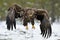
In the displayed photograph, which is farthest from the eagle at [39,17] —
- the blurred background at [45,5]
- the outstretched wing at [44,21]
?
the blurred background at [45,5]

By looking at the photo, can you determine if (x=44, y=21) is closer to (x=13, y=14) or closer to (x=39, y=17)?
(x=39, y=17)

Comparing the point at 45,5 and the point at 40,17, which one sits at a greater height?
the point at 45,5

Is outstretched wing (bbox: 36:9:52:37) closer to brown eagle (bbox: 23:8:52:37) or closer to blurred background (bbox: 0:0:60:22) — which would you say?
brown eagle (bbox: 23:8:52:37)

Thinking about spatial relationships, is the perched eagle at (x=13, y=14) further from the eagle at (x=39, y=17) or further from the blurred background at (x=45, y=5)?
the blurred background at (x=45, y=5)

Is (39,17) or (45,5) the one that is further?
(45,5)

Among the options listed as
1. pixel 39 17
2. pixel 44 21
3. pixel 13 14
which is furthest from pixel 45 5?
pixel 44 21

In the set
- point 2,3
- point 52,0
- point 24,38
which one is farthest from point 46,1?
point 24,38

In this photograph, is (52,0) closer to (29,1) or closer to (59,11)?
(59,11)

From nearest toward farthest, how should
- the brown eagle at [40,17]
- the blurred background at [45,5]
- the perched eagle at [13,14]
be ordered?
the brown eagle at [40,17]
the perched eagle at [13,14]
the blurred background at [45,5]

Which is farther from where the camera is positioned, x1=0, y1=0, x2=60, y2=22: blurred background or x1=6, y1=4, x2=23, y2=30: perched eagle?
x1=0, y1=0, x2=60, y2=22: blurred background

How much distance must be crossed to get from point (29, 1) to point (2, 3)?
450 centimetres

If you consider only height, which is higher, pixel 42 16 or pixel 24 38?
pixel 42 16

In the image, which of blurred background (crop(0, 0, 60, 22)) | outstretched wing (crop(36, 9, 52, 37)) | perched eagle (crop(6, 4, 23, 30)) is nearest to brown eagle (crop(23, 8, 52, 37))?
outstretched wing (crop(36, 9, 52, 37))

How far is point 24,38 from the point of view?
15.4m
